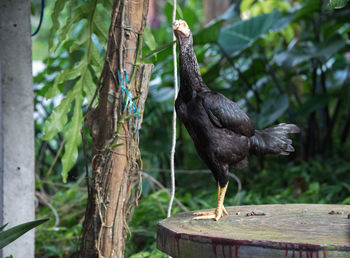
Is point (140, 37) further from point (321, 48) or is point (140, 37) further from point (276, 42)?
point (276, 42)

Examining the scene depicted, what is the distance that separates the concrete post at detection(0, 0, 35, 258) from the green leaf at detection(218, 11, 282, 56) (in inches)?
90.4

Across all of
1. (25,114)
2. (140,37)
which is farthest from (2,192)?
(140,37)

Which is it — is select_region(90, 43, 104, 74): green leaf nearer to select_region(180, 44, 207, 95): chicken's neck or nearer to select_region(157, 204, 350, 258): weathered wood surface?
select_region(180, 44, 207, 95): chicken's neck

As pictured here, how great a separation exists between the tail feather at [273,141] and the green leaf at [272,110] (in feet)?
6.05

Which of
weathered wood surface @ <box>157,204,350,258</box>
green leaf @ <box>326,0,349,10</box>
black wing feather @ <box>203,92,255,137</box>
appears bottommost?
weathered wood surface @ <box>157,204,350,258</box>

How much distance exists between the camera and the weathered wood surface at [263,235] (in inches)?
46.8

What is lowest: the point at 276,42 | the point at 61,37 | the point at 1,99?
the point at 1,99

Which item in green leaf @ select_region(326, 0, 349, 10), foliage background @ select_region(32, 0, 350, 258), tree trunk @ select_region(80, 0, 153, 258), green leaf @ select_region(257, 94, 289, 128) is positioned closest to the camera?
green leaf @ select_region(326, 0, 349, 10)

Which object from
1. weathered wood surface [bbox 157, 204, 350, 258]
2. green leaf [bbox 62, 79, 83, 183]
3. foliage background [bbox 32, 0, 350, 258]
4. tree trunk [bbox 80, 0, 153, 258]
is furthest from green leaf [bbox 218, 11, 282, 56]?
weathered wood surface [bbox 157, 204, 350, 258]

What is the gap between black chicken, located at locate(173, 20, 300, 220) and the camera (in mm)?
1666

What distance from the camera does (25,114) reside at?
7.32 feet

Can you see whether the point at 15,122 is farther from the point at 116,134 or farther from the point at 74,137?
the point at 116,134

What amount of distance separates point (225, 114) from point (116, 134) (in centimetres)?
43

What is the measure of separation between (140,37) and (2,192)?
3.34 feet
